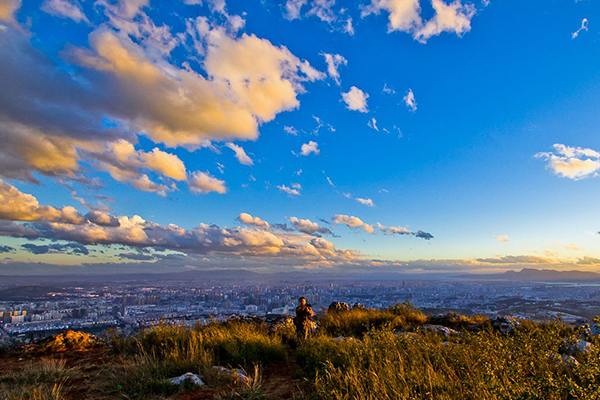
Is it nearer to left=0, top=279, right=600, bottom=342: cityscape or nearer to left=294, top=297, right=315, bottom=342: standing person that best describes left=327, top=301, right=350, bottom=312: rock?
left=0, top=279, right=600, bottom=342: cityscape

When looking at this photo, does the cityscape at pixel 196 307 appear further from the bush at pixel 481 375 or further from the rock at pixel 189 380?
the rock at pixel 189 380

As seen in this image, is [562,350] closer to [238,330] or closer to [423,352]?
[423,352]

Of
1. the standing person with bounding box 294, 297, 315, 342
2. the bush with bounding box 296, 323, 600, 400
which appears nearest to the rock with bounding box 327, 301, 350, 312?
the standing person with bounding box 294, 297, 315, 342

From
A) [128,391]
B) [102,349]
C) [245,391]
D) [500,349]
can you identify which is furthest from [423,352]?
[102,349]

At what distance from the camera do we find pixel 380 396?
3594 mm

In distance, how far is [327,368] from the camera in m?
5.79

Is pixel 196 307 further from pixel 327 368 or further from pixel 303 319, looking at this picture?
pixel 327 368

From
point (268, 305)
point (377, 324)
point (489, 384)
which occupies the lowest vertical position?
point (268, 305)

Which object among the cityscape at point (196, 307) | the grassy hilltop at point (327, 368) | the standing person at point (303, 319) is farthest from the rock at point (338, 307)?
the standing person at point (303, 319)

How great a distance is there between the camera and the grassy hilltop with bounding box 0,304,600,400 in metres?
3.57

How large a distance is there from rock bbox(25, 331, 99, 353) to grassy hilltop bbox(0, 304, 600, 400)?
0.09m

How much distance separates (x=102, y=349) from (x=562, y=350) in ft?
40.1

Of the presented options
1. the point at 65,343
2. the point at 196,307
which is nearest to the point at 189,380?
the point at 65,343

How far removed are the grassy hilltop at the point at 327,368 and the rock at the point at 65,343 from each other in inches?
3.7
